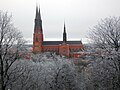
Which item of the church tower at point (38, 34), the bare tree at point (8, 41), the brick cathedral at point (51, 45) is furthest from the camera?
the brick cathedral at point (51, 45)

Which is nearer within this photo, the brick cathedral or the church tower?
the church tower

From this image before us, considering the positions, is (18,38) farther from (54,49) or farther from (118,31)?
(54,49)

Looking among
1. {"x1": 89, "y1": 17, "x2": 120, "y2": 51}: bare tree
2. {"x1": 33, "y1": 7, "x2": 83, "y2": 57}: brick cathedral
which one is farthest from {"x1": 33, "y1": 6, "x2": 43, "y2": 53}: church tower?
{"x1": 89, "y1": 17, "x2": 120, "y2": 51}: bare tree

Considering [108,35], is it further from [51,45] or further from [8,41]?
[51,45]

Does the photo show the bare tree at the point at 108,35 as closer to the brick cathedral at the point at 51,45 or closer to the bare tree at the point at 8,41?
the bare tree at the point at 8,41

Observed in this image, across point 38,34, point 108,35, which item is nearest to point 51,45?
point 38,34

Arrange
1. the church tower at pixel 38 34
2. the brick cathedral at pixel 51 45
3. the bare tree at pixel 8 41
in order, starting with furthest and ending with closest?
1. the brick cathedral at pixel 51 45
2. the church tower at pixel 38 34
3. the bare tree at pixel 8 41

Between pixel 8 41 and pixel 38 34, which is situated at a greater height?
A: pixel 38 34

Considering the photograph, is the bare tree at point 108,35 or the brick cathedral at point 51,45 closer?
the bare tree at point 108,35

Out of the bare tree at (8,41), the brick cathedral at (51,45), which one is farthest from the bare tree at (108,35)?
the brick cathedral at (51,45)

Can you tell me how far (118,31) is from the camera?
10.6 meters

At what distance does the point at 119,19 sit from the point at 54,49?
76100 millimetres

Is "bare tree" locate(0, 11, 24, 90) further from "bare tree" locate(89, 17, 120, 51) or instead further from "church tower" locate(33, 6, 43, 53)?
"church tower" locate(33, 6, 43, 53)

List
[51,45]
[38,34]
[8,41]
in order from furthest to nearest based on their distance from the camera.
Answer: [51,45] < [38,34] < [8,41]
